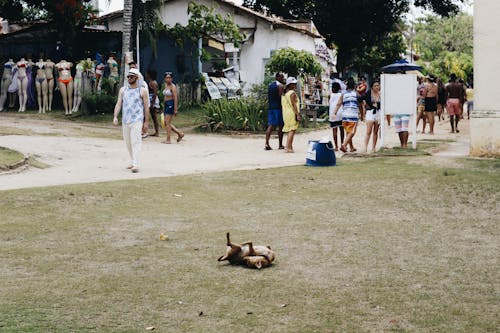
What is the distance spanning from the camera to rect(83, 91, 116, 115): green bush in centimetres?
2605

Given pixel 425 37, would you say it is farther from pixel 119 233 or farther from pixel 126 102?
pixel 119 233

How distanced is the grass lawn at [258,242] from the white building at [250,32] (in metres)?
20.1

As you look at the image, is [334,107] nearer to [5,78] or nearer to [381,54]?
[5,78]

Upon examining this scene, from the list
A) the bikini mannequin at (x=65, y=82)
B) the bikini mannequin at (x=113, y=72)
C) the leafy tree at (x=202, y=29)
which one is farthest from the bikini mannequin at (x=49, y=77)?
the leafy tree at (x=202, y=29)

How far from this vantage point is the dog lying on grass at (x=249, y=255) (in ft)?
25.0

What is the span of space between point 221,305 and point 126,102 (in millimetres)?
8482

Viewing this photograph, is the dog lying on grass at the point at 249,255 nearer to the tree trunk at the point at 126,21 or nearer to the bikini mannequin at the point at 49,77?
the tree trunk at the point at 126,21

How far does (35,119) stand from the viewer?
2531cm

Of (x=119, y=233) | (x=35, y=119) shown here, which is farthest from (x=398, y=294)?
(x=35, y=119)

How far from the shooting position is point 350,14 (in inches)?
1571

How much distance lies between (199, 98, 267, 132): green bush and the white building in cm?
917

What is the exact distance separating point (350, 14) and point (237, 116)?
18.1m

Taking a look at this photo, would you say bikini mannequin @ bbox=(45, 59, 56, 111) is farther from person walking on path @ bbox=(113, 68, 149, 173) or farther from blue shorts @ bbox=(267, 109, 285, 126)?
person walking on path @ bbox=(113, 68, 149, 173)

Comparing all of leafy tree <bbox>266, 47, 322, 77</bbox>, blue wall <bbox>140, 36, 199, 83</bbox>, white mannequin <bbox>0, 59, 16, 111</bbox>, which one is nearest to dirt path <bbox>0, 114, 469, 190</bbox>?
leafy tree <bbox>266, 47, 322, 77</bbox>
